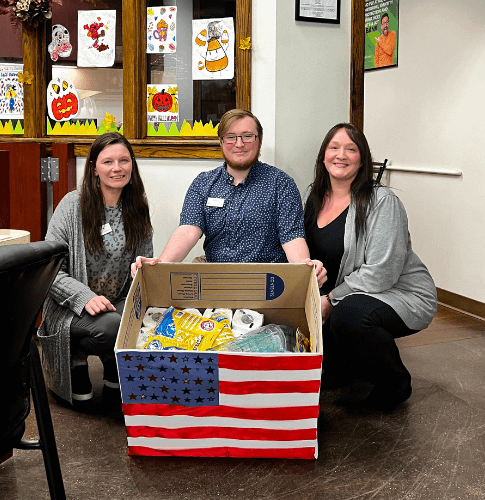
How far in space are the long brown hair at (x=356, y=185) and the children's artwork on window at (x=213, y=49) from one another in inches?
27.6

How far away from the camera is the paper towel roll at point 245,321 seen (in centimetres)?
220

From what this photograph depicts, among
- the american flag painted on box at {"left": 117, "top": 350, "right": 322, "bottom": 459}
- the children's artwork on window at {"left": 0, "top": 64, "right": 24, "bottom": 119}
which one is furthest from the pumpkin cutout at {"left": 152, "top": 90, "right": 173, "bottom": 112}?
the american flag painted on box at {"left": 117, "top": 350, "right": 322, "bottom": 459}

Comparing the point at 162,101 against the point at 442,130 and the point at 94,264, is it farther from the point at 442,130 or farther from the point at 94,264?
the point at 442,130

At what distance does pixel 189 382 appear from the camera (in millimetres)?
1815

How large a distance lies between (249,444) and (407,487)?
1.67 feet

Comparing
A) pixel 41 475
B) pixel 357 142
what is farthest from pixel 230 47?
pixel 41 475

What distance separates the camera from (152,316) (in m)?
2.22

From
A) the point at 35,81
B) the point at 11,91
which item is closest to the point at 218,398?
the point at 35,81

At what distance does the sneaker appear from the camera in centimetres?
244

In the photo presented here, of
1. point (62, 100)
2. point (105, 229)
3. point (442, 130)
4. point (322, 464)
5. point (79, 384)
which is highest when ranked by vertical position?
point (62, 100)

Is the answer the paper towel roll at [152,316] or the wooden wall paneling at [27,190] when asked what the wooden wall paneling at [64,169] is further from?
the paper towel roll at [152,316]

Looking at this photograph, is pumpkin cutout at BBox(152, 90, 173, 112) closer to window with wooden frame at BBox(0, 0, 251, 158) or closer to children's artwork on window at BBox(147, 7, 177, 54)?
window with wooden frame at BBox(0, 0, 251, 158)

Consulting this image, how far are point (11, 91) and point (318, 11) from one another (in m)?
1.74

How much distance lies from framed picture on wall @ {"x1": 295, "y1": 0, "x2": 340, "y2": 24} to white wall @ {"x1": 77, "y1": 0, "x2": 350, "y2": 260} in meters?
0.03
